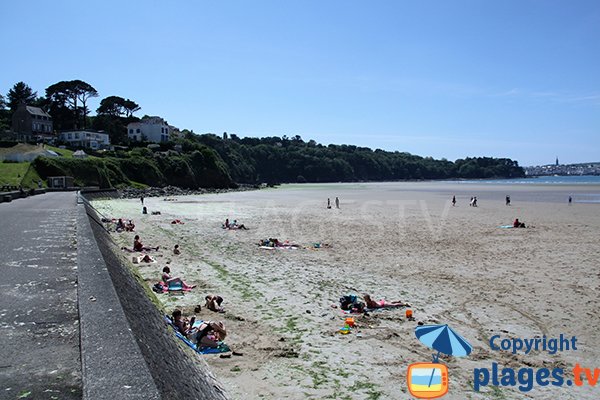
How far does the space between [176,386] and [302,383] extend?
2603 mm

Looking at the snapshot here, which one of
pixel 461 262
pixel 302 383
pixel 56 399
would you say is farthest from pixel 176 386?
pixel 461 262

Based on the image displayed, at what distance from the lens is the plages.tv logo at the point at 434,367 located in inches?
251

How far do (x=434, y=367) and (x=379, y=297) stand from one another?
4.05 metres

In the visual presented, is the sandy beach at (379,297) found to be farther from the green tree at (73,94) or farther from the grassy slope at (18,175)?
the green tree at (73,94)

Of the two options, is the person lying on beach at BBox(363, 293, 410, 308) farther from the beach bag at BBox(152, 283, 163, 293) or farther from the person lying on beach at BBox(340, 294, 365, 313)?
the beach bag at BBox(152, 283, 163, 293)

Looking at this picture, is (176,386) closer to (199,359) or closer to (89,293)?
(89,293)

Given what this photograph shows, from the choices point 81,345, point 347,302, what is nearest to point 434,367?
point 347,302

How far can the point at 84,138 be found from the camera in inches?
3718

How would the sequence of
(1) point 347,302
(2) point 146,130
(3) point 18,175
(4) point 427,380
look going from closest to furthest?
(4) point 427,380 < (1) point 347,302 < (3) point 18,175 < (2) point 146,130

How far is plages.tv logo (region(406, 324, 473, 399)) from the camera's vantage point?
6.36 m

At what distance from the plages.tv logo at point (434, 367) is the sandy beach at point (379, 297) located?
15 cm

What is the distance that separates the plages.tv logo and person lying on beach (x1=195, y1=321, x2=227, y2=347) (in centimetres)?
337

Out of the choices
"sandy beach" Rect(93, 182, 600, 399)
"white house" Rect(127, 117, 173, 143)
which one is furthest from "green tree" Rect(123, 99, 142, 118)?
"sandy beach" Rect(93, 182, 600, 399)

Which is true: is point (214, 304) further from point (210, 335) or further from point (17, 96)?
point (17, 96)
